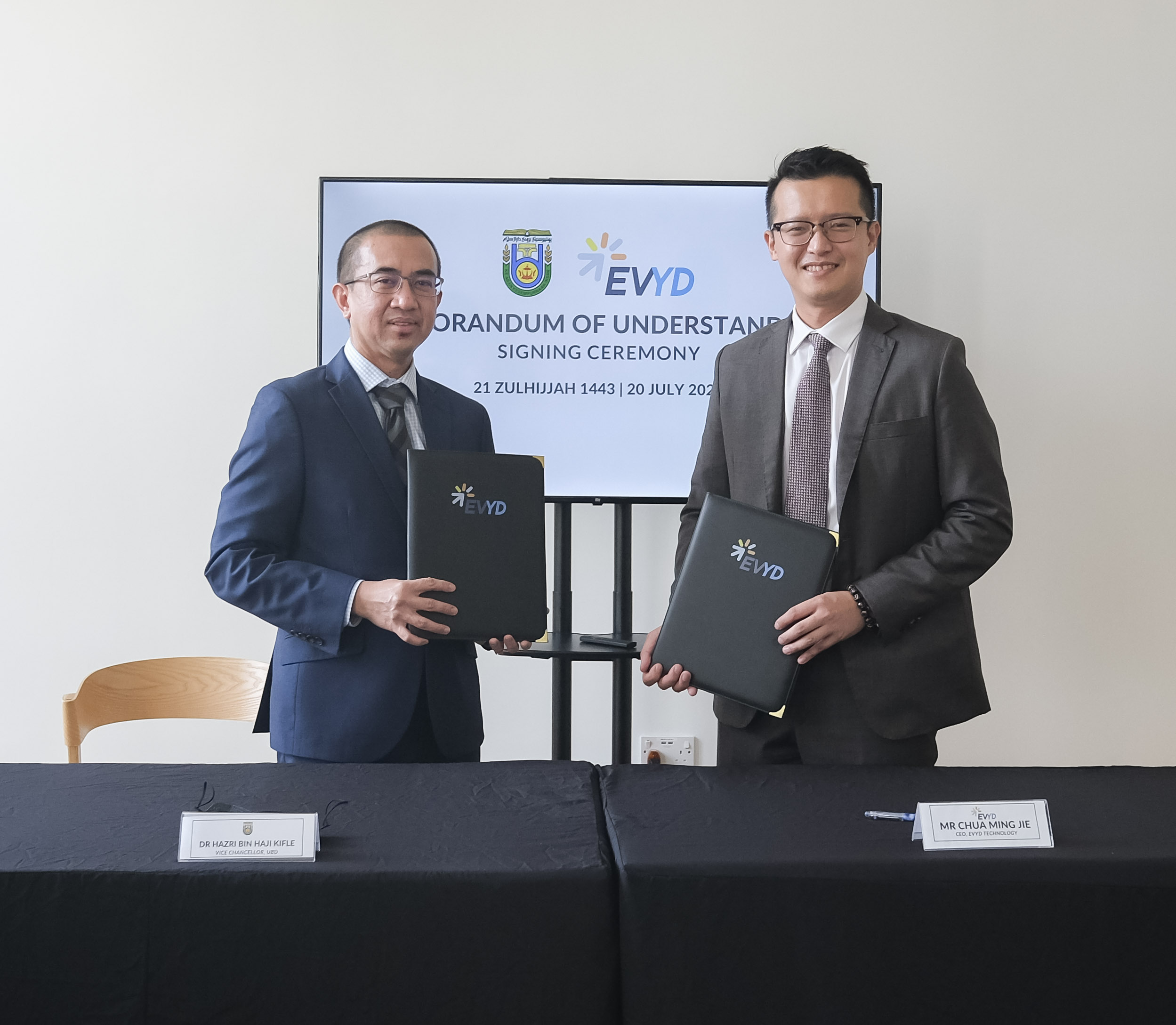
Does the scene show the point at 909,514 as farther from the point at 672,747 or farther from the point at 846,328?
the point at 672,747

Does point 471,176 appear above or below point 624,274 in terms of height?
above

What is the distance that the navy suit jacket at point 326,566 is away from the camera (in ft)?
5.36

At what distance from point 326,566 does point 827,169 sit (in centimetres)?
109

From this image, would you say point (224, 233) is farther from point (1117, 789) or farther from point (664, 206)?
point (1117, 789)

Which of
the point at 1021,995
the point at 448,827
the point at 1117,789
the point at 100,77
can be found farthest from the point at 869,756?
the point at 100,77

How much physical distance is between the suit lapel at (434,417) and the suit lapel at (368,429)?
101mm

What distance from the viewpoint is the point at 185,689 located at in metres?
2.22

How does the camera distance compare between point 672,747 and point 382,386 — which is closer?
point 382,386

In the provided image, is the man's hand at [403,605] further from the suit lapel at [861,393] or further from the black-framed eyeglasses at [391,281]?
the suit lapel at [861,393]

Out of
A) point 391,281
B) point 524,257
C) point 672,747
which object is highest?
point 524,257

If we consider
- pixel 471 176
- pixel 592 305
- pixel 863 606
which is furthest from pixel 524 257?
pixel 863 606

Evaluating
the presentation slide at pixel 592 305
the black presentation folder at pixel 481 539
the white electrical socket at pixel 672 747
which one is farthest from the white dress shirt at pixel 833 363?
the white electrical socket at pixel 672 747

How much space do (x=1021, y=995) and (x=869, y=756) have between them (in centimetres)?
54

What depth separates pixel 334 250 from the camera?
2.53 metres
